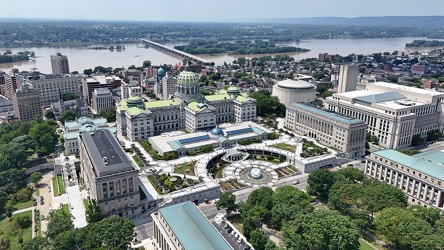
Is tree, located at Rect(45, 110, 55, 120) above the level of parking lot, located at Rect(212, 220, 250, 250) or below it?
above

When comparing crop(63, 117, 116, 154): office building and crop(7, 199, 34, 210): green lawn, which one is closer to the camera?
crop(7, 199, 34, 210): green lawn

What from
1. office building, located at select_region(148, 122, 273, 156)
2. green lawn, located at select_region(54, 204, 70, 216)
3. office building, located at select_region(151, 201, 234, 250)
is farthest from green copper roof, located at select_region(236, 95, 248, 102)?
green lawn, located at select_region(54, 204, 70, 216)

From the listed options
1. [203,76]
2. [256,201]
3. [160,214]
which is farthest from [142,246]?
[203,76]

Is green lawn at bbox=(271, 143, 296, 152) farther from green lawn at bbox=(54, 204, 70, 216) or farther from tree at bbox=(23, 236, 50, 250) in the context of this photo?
tree at bbox=(23, 236, 50, 250)

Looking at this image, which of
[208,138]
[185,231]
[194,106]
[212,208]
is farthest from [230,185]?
[194,106]

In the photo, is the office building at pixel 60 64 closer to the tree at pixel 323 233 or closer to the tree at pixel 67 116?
the tree at pixel 67 116

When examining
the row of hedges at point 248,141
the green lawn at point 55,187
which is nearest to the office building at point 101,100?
the green lawn at point 55,187

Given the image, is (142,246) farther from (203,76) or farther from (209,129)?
(203,76)
